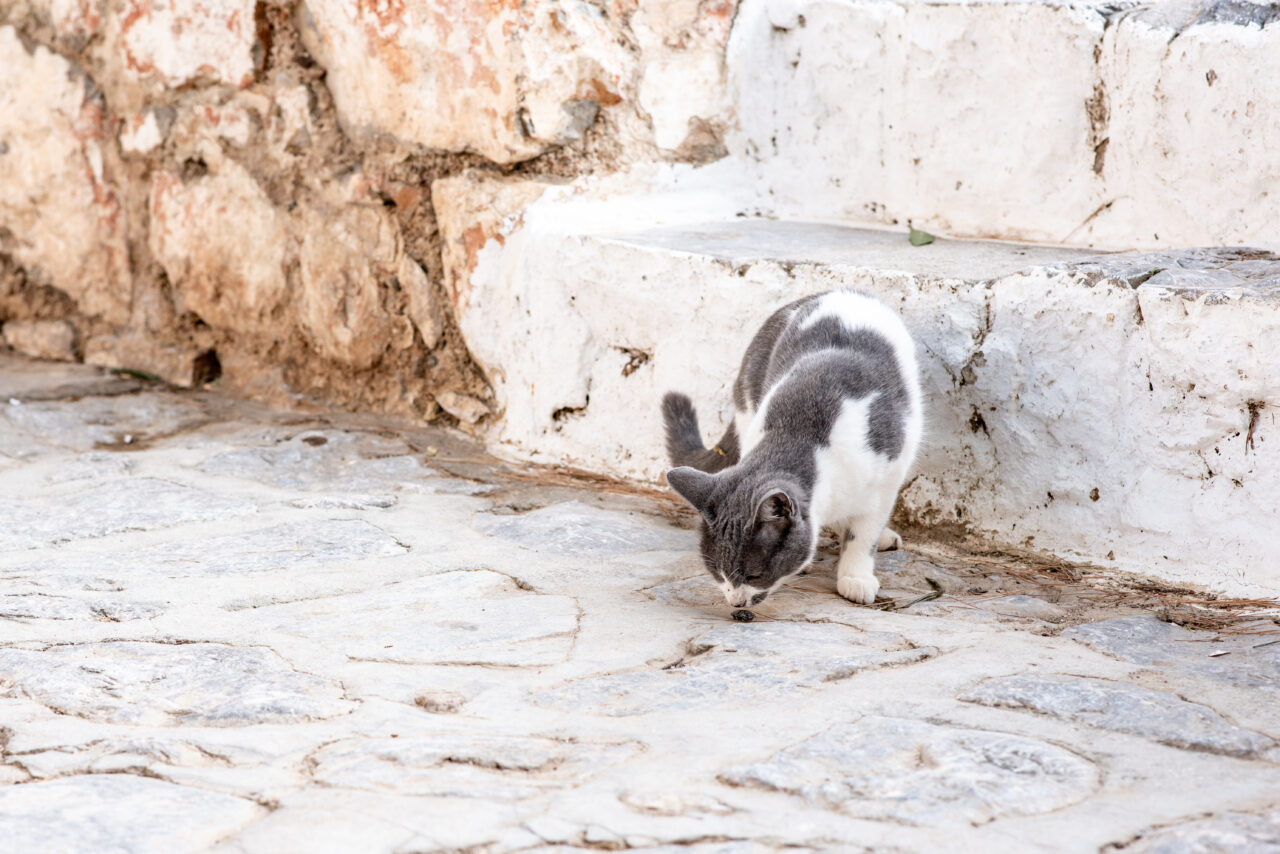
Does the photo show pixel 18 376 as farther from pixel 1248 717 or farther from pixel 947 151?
pixel 1248 717

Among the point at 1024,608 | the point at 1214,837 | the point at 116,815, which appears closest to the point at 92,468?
the point at 116,815

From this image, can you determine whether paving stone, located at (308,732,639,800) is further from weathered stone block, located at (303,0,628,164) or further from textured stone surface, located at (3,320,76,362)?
textured stone surface, located at (3,320,76,362)

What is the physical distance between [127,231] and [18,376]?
74cm

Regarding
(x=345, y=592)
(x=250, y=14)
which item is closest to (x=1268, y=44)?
(x=345, y=592)

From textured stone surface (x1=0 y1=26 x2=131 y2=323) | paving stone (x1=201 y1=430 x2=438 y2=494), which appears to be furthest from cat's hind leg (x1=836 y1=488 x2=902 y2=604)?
textured stone surface (x1=0 y1=26 x2=131 y2=323)

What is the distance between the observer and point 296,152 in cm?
461

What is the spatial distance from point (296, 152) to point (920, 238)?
2358mm

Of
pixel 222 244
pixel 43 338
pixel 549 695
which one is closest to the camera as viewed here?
pixel 549 695

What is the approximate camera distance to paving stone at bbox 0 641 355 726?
87.0 inches

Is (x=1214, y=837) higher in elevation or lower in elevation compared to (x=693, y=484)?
lower

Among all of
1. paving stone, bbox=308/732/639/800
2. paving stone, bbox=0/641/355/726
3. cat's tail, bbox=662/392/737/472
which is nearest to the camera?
paving stone, bbox=308/732/639/800

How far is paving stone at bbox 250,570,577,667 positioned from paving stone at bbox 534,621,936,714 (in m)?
0.23

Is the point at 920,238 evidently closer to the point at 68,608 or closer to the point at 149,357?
the point at 68,608

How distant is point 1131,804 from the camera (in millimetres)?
1812
